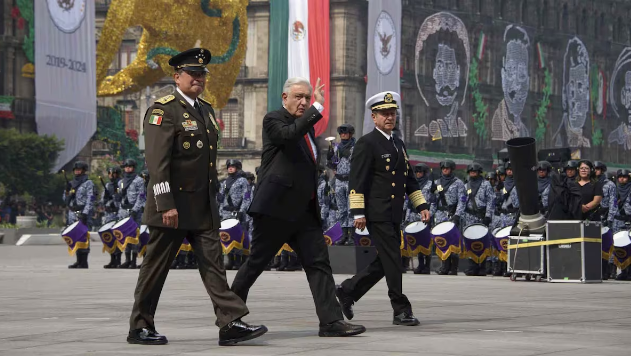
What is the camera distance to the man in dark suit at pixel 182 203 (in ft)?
31.5

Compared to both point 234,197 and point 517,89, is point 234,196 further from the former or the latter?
point 517,89

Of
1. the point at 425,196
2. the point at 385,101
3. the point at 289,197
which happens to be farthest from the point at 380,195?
the point at 425,196

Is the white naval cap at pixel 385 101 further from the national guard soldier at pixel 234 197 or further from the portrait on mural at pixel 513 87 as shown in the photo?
the portrait on mural at pixel 513 87

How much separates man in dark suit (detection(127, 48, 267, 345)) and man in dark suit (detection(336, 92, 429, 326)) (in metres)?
1.83

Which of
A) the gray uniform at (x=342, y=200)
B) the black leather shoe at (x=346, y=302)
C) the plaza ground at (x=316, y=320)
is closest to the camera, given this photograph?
the plaza ground at (x=316, y=320)

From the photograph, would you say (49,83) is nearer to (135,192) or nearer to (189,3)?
(189,3)

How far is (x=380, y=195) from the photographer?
452 inches

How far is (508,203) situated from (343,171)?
261 centimetres

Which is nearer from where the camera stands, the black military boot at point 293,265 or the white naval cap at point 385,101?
the white naval cap at point 385,101

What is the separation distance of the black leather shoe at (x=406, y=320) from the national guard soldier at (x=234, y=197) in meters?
13.1

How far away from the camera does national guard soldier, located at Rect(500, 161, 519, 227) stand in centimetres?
2259

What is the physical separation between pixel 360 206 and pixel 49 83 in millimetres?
36503

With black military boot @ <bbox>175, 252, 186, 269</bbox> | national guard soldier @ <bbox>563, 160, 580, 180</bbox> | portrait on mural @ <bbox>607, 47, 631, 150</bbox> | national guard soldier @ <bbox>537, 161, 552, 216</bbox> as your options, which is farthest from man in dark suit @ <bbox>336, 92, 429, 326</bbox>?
portrait on mural @ <bbox>607, 47, 631, 150</bbox>

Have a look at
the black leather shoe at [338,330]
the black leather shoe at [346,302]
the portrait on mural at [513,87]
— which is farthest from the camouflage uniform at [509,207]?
the portrait on mural at [513,87]
